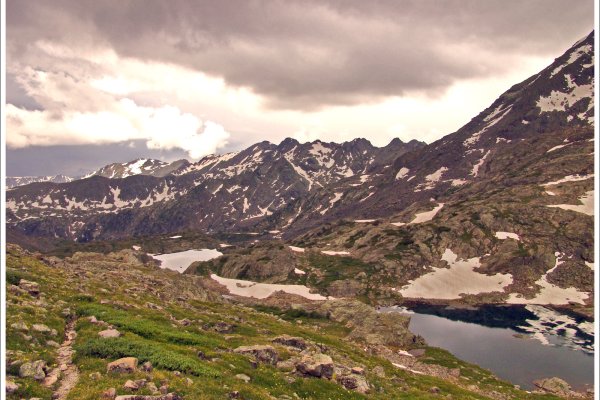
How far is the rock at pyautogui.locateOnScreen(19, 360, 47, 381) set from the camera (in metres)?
19.5

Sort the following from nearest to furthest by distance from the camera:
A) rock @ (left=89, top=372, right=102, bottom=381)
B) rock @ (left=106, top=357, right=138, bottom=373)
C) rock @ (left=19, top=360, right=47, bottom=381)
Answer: rock @ (left=19, top=360, right=47, bottom=381)
rock @ (left=89, top=372, right=102, bottom=381)
rock @ (left=106, top=357, right=138, bottom=373)

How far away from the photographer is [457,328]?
14925 cm

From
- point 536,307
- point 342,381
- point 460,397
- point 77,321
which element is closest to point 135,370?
point 77,321

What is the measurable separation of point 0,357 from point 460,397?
154 ft

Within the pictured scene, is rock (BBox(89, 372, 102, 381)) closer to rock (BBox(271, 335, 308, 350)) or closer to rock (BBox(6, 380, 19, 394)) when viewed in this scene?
rock (BBox(6, 380, 19, 394))

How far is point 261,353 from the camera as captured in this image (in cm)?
3409

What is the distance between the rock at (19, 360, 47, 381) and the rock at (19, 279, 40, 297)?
60.8ft

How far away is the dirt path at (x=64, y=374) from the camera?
18.9 metres

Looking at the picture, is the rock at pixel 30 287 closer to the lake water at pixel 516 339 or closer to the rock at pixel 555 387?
the rock at pixel 555 387

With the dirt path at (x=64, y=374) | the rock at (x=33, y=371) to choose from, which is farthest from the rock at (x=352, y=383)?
the rock at (x=33, y=371)

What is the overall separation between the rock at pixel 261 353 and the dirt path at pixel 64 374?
13.4 meters

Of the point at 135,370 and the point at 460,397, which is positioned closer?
the point at 135,370

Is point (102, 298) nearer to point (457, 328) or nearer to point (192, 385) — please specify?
point (192, 385)

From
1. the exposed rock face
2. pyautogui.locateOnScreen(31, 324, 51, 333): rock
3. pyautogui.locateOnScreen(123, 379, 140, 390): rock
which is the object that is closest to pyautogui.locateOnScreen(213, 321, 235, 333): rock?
pyautogui.locateOnScreen(31, 324, 51, 333): rock
